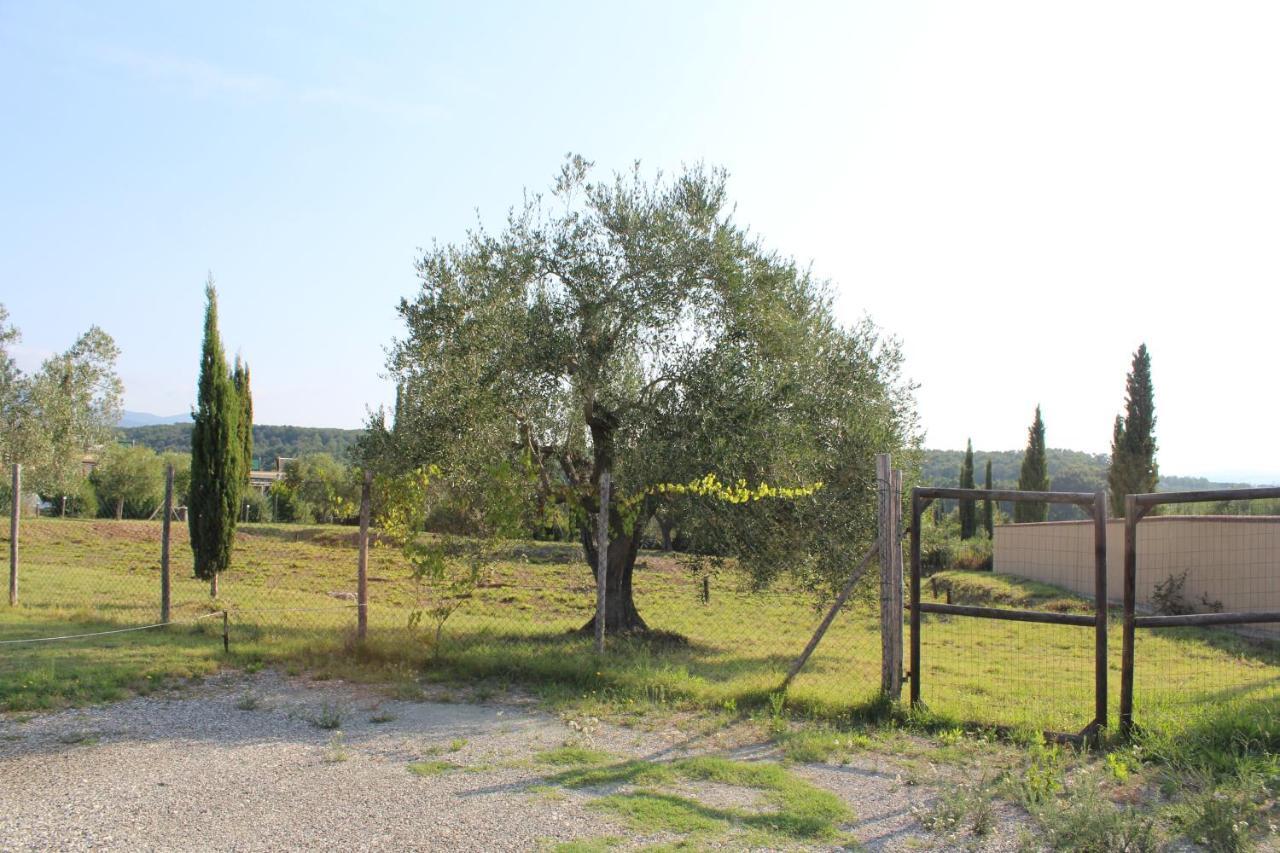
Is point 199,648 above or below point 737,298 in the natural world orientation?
below

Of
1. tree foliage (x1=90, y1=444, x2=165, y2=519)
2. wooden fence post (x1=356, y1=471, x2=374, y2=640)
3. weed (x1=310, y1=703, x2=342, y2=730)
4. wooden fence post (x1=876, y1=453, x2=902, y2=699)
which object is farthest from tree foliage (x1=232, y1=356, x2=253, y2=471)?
tree foliage (x1=90, y1=444, x2=165, y2=519)

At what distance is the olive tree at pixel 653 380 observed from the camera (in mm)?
11898

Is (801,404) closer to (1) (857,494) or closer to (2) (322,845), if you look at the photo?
(1) (857,494)

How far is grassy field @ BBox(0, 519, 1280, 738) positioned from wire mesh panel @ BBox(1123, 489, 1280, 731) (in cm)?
11

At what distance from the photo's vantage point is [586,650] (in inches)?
414

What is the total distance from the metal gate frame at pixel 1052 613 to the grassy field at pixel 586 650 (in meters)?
0.39

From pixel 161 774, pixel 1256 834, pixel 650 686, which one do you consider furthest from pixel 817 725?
pixel 161 774

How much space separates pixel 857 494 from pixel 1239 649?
354 inches

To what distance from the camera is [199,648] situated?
10219 mm

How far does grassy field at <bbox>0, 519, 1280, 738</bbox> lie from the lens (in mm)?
8359

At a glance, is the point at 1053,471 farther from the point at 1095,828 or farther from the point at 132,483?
the point at 1095,828

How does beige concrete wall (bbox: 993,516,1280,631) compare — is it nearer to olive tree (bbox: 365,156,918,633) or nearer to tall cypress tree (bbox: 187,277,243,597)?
olive tree (bbox: 365,156,918,633)

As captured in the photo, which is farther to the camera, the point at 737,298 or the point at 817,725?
the point at 737,298

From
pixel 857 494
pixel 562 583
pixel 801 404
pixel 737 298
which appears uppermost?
pixel 737 298
